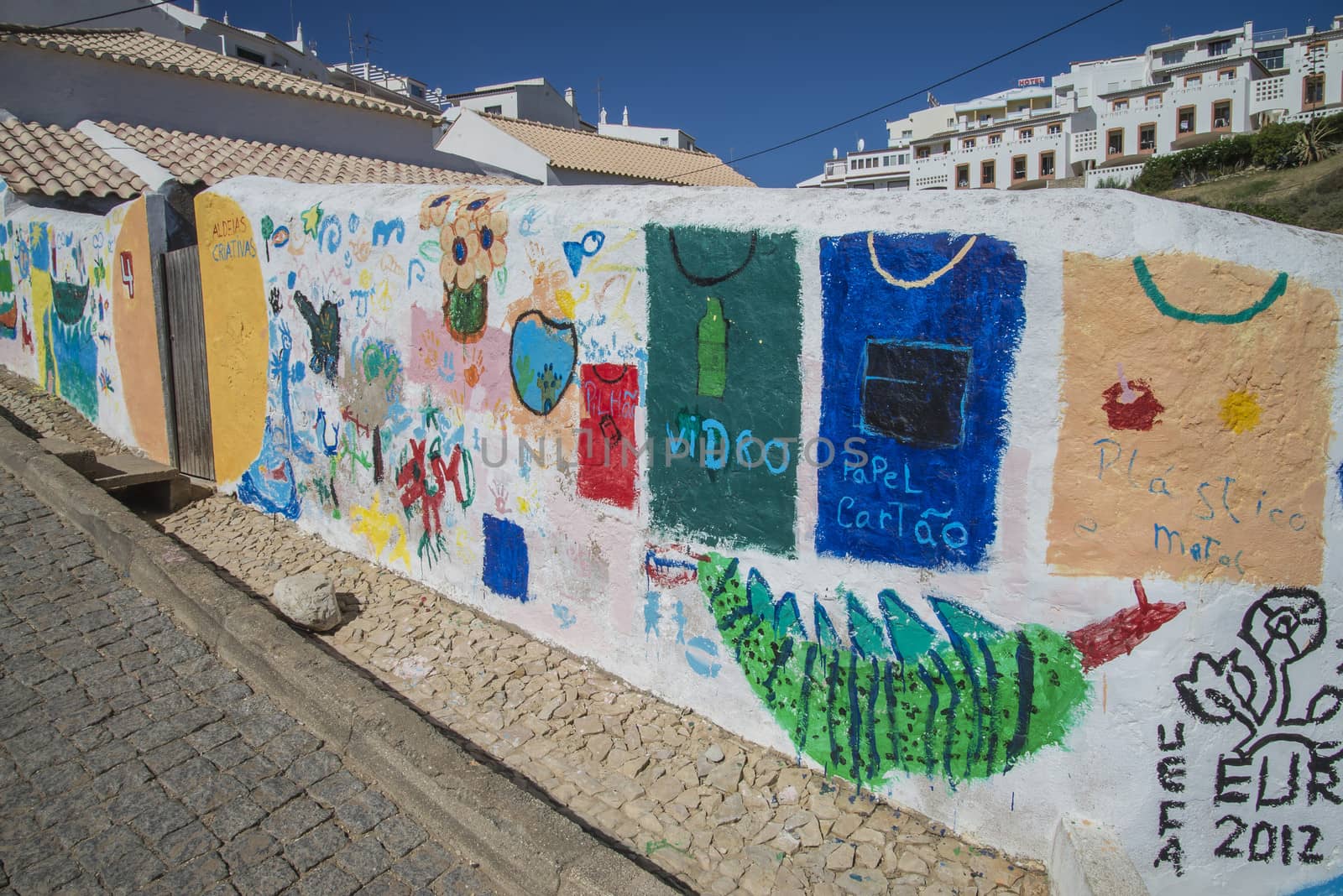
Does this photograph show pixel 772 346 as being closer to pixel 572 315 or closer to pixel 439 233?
pixel 572 315

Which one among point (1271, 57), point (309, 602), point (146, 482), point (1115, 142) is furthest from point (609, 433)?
point (1271, 57)

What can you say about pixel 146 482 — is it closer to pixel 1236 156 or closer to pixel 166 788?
pixel 166 788

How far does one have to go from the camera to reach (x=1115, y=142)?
1797 inches

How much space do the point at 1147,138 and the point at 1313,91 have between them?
23.1 feet

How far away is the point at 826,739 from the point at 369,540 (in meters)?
3.68

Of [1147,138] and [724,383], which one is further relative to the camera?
Result: [1147,138]

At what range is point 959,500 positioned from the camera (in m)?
3.25

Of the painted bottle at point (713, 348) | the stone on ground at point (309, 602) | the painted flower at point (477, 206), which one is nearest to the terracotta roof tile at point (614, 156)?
the painted flower at point (477, 206)

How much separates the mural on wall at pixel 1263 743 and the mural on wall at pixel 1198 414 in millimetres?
186

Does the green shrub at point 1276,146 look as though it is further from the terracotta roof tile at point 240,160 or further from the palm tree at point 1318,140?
the terracotta roof tile at point 240,160

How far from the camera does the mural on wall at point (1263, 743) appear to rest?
287cm

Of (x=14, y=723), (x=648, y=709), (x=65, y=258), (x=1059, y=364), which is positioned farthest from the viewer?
(x=65, y=258)

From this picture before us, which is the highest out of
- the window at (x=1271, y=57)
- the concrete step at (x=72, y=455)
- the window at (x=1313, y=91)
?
the window at (x=1271, y=57)

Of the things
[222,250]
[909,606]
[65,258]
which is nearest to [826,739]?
[909,606]
